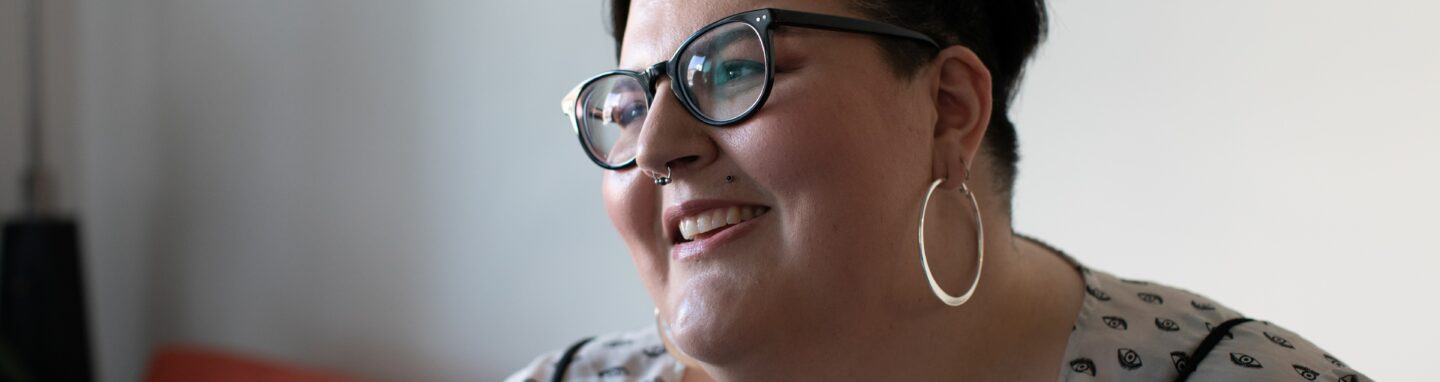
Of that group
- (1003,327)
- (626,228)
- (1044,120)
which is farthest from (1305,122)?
(626,228)

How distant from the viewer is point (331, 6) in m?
2.40

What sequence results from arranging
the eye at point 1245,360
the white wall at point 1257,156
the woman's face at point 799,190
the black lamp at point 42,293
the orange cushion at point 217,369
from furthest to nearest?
the black lamp at point 42,293 → the orange cushion at point 217,369 → the white wall at point 1257,156 → the eye at point 1245,360 → the woman's face at point 799,190

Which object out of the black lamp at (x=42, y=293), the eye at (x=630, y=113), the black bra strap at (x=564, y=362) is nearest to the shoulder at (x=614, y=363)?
the black bra strap at (x=564, y=362)

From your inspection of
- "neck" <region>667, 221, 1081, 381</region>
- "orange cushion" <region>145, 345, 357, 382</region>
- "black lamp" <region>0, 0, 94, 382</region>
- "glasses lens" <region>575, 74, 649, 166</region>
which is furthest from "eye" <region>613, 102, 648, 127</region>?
"black lamp" <region>0, 0, 94, 382</region>

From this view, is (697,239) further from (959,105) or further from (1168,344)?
(1168,344)

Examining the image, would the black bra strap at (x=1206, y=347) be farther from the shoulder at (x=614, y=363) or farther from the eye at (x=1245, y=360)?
the shoulder at (x=614, y=363)

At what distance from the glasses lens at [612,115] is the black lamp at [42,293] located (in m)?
1.76

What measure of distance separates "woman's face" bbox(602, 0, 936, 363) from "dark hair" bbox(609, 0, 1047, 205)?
27 millimetres

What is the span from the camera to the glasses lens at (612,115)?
1043 millimetres

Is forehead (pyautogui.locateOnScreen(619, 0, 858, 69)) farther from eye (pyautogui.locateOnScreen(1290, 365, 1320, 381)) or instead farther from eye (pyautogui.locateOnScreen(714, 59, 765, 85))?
eye (pyautogui.locateOnScreen(1290, 365, 1320, 381))

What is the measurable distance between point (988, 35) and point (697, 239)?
14.3 inches

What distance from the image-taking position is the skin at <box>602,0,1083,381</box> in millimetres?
917

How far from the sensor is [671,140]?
3.10ft

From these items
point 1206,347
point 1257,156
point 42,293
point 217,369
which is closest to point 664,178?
point 1206,347
